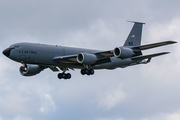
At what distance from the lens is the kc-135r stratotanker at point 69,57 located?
166ft

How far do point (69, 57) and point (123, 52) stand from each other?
8.41 metres

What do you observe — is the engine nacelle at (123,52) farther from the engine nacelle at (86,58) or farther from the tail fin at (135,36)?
the tail fin at (135,36)

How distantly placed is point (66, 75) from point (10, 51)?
12674 mm

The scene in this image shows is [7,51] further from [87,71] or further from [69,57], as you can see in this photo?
[87,71]

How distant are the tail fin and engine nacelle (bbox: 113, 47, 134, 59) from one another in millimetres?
11049

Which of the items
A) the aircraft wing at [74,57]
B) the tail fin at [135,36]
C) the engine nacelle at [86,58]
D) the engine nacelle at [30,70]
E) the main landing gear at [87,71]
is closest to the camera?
the engine nacelle at [86,58]

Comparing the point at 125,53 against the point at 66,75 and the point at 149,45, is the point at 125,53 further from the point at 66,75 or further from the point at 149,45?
the point at 66,75

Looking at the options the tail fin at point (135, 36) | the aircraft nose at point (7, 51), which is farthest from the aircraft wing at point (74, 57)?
the tail fin at point (135, 36)

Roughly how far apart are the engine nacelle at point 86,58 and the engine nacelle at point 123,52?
11.7 feet

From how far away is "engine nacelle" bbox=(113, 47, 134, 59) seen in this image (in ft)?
164

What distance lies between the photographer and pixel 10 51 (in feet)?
166

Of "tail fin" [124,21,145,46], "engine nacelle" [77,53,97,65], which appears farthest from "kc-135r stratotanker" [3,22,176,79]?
"tail fin" [124,21,145,46]

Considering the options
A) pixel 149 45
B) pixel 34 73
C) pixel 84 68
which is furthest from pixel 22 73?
pixel 149 45

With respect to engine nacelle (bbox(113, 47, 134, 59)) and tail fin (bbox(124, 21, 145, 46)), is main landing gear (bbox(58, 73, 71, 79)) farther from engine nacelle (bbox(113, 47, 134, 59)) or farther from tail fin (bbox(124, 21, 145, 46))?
engine nacelle (bbox(113, 47, 134, 59))
